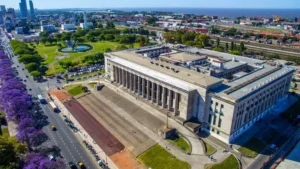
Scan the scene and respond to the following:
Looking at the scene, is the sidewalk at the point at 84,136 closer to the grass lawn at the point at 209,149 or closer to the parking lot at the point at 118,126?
the parking lot at the point at 118,126

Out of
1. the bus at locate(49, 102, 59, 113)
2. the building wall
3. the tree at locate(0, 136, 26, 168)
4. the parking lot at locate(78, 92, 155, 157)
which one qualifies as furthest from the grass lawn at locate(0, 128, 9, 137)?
the building wall

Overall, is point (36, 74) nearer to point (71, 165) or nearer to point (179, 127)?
point (71, 165)

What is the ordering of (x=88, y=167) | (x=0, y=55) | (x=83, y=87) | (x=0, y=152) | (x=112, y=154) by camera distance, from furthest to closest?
(x=0, y=55) → (x=83, y=87) → (x=112, y=154) → (x=88, y=167) → (x=0, y=152)

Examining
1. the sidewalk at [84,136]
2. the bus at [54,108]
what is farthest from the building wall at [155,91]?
the bus at [54,108]

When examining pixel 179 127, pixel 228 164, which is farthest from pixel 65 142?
pixel 228 164

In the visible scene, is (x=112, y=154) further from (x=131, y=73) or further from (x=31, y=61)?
(x=31, y=61)

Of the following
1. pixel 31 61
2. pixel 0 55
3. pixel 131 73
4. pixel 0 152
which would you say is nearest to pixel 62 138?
pixel 0 152

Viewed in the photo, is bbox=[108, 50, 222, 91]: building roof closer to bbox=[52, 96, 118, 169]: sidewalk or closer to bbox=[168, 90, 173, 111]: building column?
bbox=[168, 90, 173, 111]: building column
